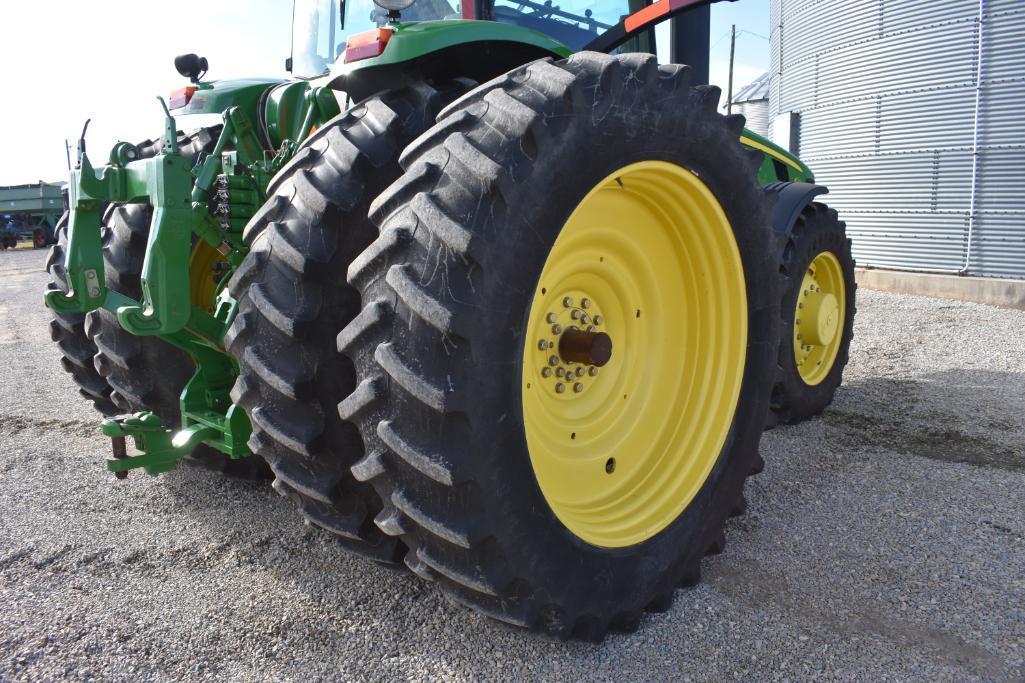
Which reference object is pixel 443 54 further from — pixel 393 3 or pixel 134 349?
pixel 134 349

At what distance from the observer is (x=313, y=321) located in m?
1.91

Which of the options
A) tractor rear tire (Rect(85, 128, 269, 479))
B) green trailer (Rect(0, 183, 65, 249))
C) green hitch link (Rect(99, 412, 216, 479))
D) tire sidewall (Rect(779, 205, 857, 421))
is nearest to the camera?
green hitch link (Rect(99, 412, 216, 479))

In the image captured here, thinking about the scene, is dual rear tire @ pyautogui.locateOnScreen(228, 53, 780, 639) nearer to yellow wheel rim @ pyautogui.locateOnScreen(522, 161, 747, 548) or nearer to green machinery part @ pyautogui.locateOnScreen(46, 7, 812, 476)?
yellow wheel rim @ pyautogui.locateOnScreen(522, 161, 747, 548)

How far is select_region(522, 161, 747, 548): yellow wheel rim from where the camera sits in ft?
6.73

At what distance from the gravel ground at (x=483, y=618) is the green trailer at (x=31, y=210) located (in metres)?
22.4

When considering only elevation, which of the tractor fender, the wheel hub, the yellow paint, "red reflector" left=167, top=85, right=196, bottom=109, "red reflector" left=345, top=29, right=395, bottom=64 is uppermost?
"red reflector" left=345, top=29, right=395, bottom=64

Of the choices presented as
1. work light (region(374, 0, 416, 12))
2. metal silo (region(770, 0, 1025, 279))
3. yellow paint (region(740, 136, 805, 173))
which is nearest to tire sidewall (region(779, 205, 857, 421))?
yellow paint (region(740, 136, 805, 173))

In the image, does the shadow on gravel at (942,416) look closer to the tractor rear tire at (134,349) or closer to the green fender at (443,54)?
the green fender at (443,54)

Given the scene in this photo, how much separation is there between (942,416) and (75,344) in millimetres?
4215

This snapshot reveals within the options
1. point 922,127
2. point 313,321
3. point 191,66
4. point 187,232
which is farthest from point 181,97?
point 922,127

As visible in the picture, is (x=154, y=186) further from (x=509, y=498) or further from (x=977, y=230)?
(x=977, y=230)

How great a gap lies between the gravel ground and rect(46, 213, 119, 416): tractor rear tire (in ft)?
1.01

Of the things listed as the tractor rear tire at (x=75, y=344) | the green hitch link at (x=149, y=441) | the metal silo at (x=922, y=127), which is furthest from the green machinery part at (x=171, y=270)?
the metal silo at (x=922, y=127)

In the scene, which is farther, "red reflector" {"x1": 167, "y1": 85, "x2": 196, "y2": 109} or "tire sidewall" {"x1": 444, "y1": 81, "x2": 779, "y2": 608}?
"red reflector" {"x1": 167, "y1": 85, "x2": 196, "y2": 109}
